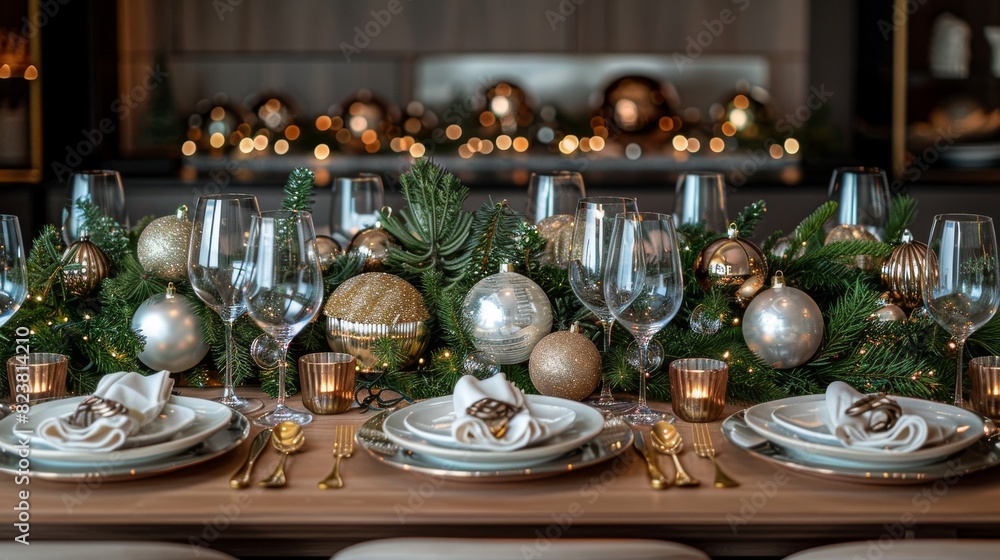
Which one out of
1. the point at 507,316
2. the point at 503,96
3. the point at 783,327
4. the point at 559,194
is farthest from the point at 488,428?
the point at 503,96

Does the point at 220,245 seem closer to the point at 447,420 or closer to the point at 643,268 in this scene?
the point at 447,420

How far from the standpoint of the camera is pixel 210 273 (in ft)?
3.39

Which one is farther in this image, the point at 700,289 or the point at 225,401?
the point at 700,289

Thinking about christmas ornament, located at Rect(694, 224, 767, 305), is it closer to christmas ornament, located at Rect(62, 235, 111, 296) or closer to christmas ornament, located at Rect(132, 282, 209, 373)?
christmas ornament, located at Rect(132, 282, 209, 373)

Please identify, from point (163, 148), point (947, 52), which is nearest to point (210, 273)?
point (163, 148)

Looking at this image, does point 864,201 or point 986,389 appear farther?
point 864,201

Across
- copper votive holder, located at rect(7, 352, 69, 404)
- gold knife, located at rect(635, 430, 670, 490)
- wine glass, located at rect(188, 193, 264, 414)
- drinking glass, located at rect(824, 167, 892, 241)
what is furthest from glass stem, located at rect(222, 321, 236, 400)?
drinking glass, located at rect(824, 167, 892, 241)

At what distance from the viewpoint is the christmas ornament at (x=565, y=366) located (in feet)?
3.48

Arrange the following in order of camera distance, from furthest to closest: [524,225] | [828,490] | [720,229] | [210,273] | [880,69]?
[880,69]
[720,229]
[524,225]
[210,273]
[828,490]

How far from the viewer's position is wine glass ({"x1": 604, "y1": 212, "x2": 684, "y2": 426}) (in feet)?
3.25

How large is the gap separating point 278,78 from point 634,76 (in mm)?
1182

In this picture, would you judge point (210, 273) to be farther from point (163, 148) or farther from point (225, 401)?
point (163, 148)

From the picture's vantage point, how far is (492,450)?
86 cm

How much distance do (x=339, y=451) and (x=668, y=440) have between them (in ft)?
0.95
